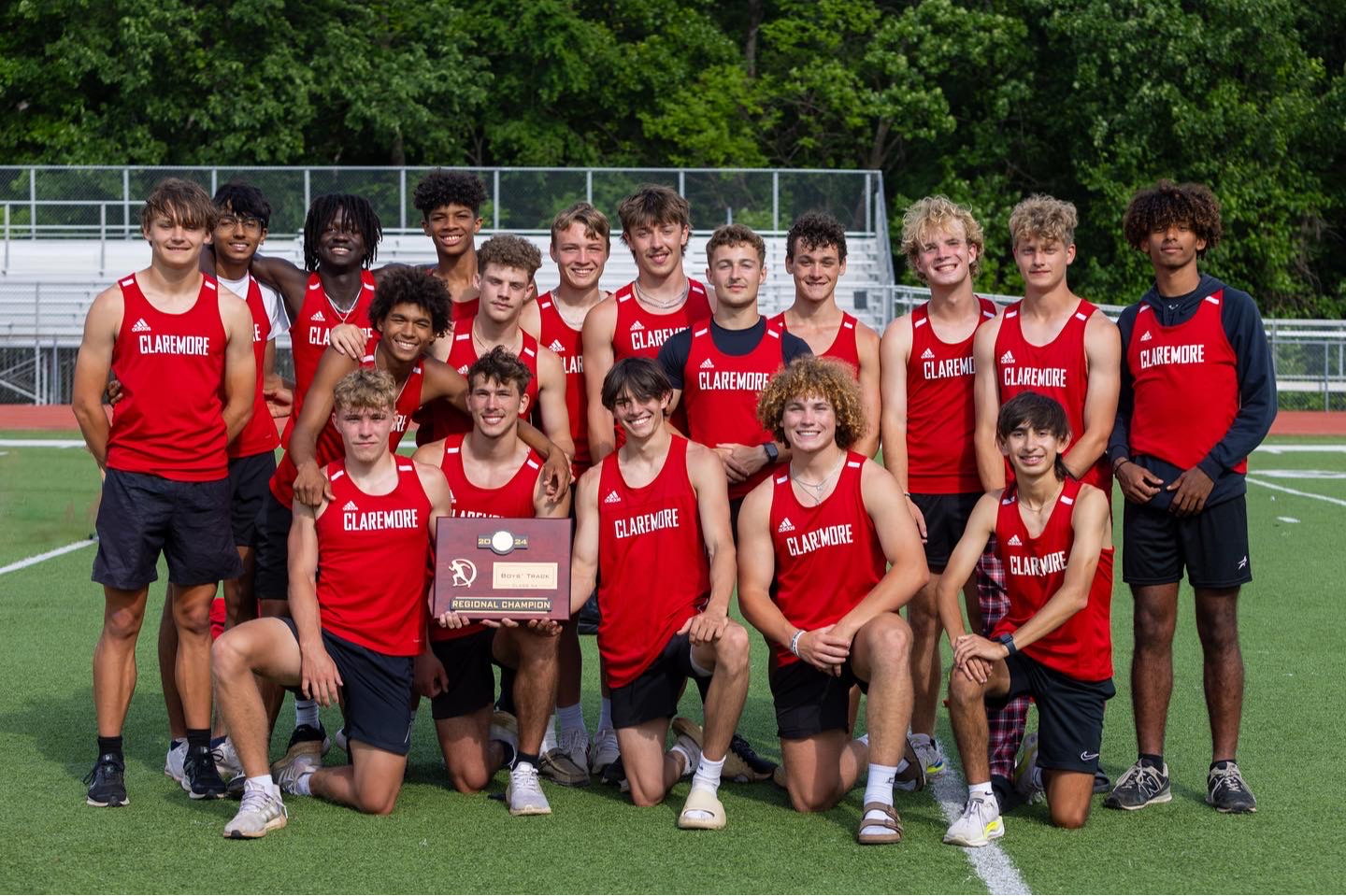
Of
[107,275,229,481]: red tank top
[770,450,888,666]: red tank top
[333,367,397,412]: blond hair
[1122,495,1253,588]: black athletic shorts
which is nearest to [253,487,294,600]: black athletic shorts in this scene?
[107,275,229,481]: red tank top

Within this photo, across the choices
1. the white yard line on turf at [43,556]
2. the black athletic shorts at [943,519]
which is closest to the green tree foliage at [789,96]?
the white yard line on turf at [43,556]

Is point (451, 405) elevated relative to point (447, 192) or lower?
lower

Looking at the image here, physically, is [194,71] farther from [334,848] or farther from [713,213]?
[334,848]

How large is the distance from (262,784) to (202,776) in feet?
1.47

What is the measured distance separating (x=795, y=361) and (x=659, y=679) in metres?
1.22

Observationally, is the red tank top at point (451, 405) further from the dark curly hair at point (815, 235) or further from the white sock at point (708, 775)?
the white sock at point (708, 775)

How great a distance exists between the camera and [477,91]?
102 feet

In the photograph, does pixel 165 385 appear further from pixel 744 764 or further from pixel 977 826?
pixel 977 826

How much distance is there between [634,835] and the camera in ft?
17.8

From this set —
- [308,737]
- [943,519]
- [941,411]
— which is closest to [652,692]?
[943,519]

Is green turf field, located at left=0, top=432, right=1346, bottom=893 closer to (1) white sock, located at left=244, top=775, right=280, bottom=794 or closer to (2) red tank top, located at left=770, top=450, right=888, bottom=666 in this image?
(1) white sock, located at left=244, top=775, right=280, bottom=794

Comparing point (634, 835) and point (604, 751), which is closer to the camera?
point (634, 835)

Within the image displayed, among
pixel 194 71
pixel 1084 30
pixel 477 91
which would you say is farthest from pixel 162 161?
pixel 1084 30

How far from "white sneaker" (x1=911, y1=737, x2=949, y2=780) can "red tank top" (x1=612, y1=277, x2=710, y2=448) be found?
1501mm
